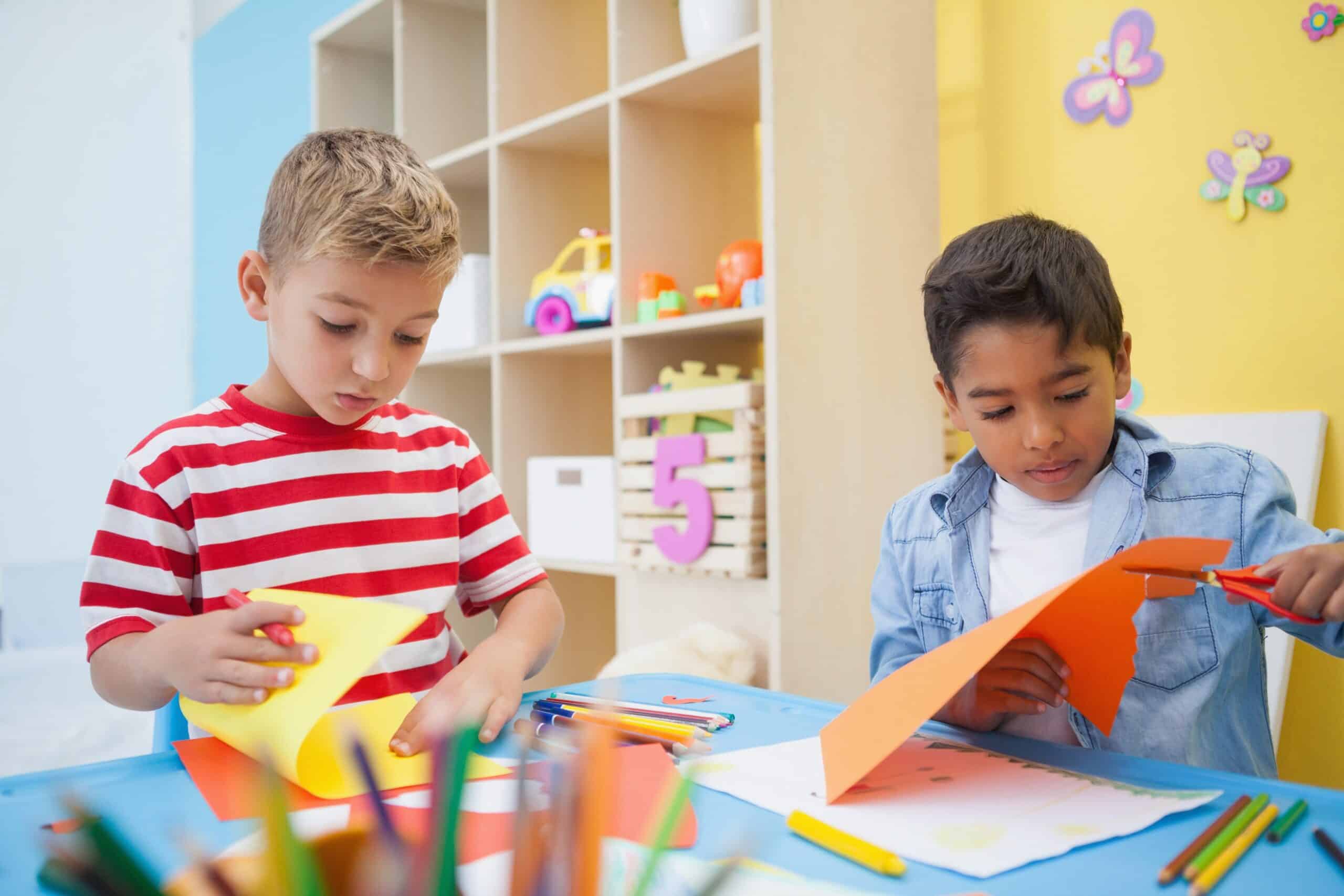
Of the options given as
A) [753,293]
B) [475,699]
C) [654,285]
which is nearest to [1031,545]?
[475,699]

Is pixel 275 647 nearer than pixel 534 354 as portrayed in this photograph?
Yes

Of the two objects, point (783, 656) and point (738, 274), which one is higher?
point (738, 274)

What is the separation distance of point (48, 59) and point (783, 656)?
10.4ft

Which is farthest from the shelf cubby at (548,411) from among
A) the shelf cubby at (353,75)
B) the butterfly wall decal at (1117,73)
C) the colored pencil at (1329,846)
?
the colored pencil at (1329,846)

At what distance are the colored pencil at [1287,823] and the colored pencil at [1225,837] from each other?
0.03 feet

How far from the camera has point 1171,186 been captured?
1.47 metres

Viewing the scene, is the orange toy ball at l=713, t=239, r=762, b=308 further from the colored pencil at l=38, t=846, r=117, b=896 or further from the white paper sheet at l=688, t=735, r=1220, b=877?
the colored pencil at l=38, t=846, r=117, b=896

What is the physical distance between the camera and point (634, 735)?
2.19 feet

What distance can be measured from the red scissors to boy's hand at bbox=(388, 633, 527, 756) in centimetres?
41

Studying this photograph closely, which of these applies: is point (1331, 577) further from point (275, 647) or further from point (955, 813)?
point (275, 647)

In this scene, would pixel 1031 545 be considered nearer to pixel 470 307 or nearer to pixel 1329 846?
pixel 1329 846

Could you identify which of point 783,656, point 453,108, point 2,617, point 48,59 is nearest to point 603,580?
point 783,656

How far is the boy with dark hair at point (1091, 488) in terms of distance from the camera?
81 cm

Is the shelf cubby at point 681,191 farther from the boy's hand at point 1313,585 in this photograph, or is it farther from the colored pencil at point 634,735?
the boy's hand at point 1313,585
